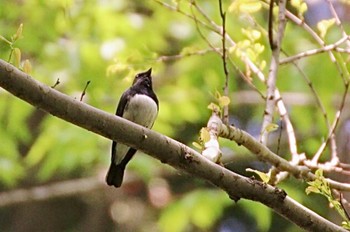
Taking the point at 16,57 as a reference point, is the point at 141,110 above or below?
below

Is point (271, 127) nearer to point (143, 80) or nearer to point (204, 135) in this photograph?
point (204, 135)

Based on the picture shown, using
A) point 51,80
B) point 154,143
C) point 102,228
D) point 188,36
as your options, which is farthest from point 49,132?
point 154,143

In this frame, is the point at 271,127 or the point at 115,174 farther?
the point at 115,174

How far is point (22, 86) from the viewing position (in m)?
1.84

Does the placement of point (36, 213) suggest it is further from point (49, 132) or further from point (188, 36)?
point (188, 36)

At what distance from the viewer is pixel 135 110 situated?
11.0 ft

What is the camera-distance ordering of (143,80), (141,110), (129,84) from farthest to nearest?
(129,84) < (143,80) < (141,110)

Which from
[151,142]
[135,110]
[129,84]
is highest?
[151,142]

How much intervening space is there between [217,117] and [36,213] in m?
4.02

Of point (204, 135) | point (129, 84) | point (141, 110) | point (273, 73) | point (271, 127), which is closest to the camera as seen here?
point (204, 135)

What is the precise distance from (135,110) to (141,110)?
26 mm

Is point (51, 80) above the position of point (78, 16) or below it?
below

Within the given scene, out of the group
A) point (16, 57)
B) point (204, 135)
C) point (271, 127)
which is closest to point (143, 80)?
point (271, 127)

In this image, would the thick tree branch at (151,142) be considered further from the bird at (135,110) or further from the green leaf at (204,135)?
the bird at (135,110)
